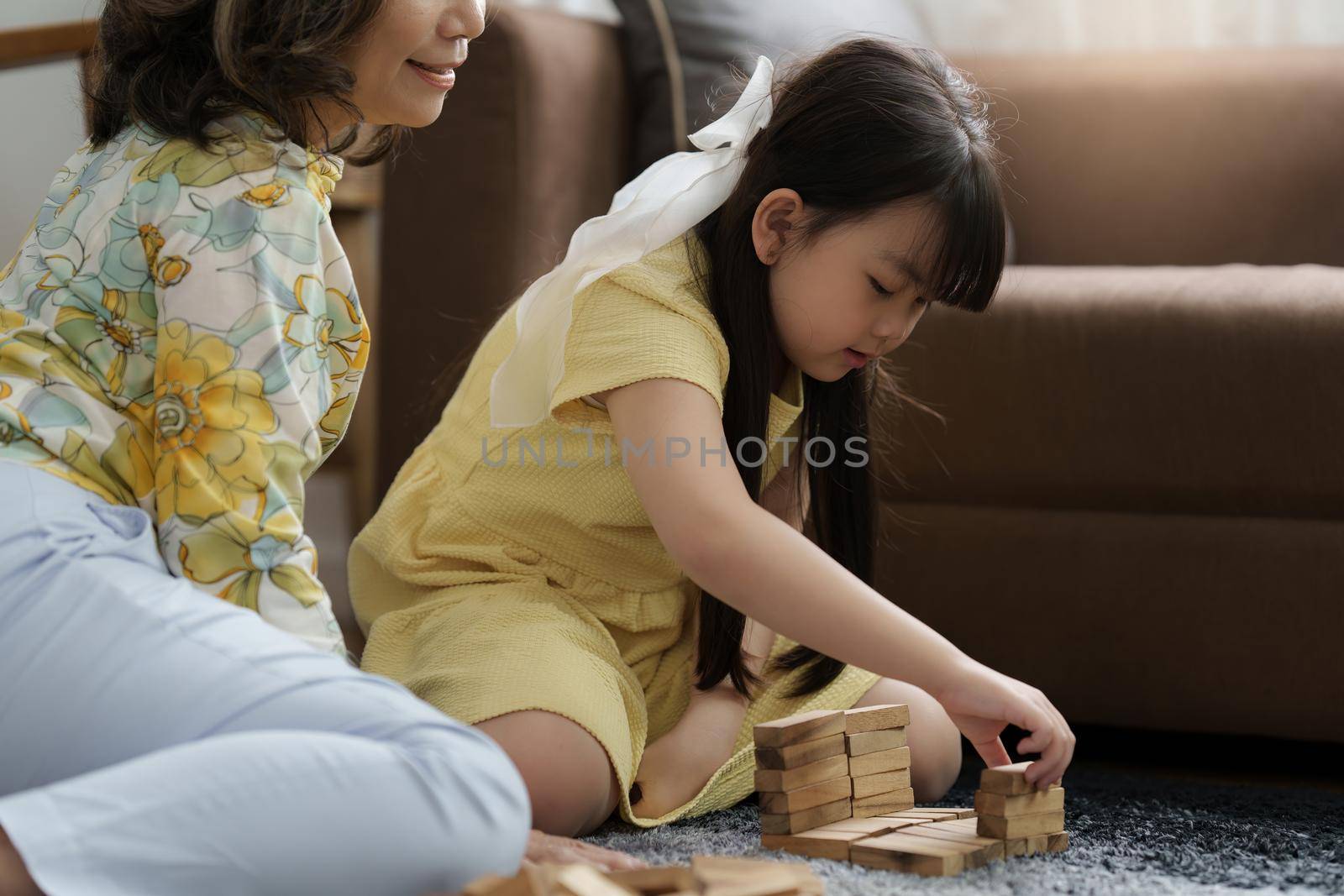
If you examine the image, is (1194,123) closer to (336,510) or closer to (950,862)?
(950,862)

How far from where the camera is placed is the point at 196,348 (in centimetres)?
78

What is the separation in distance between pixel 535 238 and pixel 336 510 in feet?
4.34

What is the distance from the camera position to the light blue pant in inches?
25.5

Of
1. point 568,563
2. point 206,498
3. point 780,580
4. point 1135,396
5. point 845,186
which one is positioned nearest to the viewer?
point 206,498

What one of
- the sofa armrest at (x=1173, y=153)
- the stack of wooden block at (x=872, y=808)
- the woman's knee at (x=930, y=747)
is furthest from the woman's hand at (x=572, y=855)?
the sofa armrest at (x=1173, y=153)

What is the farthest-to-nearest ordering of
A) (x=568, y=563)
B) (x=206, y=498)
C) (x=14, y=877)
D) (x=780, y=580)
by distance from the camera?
(x=568, y=563) < (x=780, y=580) < (x=206, y=498) < (x=14, y=877)

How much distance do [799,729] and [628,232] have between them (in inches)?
15.3

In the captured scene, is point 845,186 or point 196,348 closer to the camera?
point 196,348

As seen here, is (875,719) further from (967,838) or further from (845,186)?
(845,186)

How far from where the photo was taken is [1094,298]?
1263mm

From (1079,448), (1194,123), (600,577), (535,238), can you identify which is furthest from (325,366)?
(1194,123)

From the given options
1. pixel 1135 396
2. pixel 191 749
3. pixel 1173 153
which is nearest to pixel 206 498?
pixel 191 749

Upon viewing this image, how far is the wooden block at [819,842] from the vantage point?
843 mm

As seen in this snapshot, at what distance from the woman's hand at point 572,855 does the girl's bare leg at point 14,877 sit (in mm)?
251
